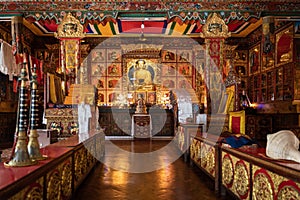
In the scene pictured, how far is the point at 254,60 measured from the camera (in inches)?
519

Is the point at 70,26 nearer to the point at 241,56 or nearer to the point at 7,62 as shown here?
the point at 7,62

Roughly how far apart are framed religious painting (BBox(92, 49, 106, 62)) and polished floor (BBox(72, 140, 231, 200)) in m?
7.75

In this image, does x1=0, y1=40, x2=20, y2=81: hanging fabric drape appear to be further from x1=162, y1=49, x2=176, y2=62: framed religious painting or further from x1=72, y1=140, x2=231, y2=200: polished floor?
x1=162, y1=49, x2=176, y2=62: framed religious painting

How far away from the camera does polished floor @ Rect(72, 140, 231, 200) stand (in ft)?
13.4

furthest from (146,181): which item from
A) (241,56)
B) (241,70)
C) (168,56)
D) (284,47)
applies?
(241,56)

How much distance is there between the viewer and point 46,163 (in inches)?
108

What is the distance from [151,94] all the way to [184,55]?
2456mm

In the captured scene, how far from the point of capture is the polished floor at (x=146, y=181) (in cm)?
409

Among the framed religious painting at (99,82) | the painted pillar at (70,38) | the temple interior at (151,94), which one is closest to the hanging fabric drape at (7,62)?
the temple interior at (151,94)

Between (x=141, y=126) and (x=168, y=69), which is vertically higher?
(x=168, y=69)

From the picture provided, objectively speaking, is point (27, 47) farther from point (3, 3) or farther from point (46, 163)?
point (46, 163)

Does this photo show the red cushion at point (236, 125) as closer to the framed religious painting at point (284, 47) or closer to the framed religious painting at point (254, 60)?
the framed religious painting at point (284, 47)

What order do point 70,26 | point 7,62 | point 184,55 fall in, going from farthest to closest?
point 184,55 → point 7,62 → point 70,26

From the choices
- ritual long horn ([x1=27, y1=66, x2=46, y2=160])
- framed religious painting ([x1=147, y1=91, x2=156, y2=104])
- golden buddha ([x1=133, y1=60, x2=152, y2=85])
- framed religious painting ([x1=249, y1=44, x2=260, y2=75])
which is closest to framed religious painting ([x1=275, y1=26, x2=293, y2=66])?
framed religious painting ([x1=249, y1=44, x2=260, y2=75])
